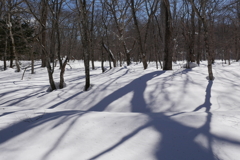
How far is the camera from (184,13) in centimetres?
1733

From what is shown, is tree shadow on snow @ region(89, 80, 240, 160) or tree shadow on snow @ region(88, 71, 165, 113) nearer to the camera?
tree shadow on snow @ region(89, 80, 240, 160)

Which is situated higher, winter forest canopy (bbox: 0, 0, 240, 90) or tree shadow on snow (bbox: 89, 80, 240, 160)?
winter forest canopy (bbox: 0, 0, 240, 90)

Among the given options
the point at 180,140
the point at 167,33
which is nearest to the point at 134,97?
the point at 180,140

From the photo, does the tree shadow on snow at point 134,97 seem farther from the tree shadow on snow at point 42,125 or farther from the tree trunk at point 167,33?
the tree trunk at point 167,33

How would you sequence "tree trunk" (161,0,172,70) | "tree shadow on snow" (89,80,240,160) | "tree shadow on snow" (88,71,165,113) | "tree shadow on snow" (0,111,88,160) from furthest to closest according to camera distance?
"tree trunk" (161,0,172,70)
"tree shadow on snow" (88,71,165,113)
"tree shadow on snow" (0,111,88,160)
"tree shadow on snow" (89,80,240,160)

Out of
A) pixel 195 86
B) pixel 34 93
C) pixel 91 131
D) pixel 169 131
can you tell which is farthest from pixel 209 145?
pixel 34 93

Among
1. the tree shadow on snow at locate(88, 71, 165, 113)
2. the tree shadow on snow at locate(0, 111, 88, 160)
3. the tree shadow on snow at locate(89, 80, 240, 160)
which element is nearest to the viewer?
the tree shadow on snow at locate(89, 80, 240, 160)

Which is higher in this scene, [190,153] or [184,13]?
[184,13]

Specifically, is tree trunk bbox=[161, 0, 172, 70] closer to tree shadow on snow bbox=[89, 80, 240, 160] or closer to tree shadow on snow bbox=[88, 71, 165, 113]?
tree shadow on snow bbox=[88, 71, 165, 113]

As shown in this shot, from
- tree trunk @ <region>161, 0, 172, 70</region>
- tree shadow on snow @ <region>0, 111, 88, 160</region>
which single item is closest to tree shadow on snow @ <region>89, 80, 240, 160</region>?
tree shadow on snow @ <region>0, 111, 88, 160</region>

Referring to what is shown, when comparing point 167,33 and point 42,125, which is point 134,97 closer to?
point 42,125

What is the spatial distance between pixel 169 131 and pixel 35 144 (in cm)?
190

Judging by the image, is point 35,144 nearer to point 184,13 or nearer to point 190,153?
point 190,153

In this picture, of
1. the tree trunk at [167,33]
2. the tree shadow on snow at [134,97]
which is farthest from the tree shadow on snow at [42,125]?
the tree trunk at [167,33]
